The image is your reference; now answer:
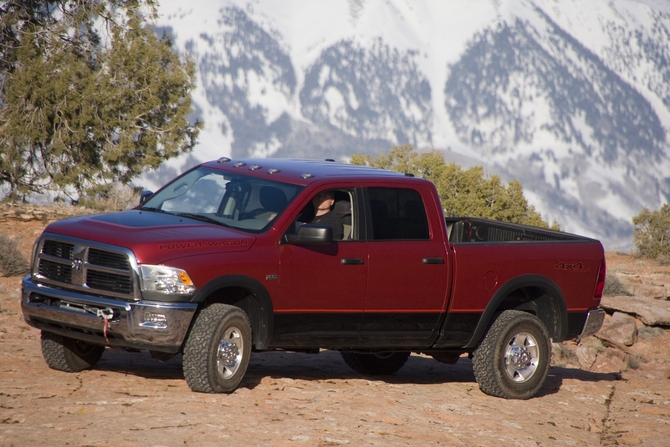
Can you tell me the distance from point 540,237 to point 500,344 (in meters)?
1.46

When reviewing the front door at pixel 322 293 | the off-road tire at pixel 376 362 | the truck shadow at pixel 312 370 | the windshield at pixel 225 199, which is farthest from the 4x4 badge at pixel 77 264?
the off-road tire at pixel 376 362

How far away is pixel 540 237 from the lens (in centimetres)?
1004

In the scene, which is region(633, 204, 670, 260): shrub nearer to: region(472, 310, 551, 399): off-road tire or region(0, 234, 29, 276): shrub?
region(0, 234, 29, 276): shrub

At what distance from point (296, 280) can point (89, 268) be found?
65.7 inches

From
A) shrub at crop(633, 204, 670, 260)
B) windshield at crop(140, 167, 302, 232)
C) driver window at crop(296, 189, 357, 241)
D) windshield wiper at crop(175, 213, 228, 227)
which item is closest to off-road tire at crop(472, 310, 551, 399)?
driver window at crop(296, 189, 357, 241)

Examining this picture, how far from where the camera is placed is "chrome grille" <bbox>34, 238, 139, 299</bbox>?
24.0 feet

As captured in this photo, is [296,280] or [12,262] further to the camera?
[12,262]

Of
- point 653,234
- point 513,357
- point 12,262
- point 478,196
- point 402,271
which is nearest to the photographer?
point 402,271

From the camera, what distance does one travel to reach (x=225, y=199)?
8.45 m

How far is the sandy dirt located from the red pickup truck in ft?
1.13

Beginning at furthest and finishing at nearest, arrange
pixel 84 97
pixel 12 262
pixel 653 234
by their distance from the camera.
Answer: pixel 653 234 < pixel 84 97 < pixel 12 262

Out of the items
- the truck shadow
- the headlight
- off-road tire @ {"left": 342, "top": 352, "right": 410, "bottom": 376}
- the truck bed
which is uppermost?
the truck bed

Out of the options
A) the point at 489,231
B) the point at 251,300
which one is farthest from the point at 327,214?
the point at 489,231

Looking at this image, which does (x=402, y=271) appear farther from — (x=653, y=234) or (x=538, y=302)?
(x=653, y=234)
